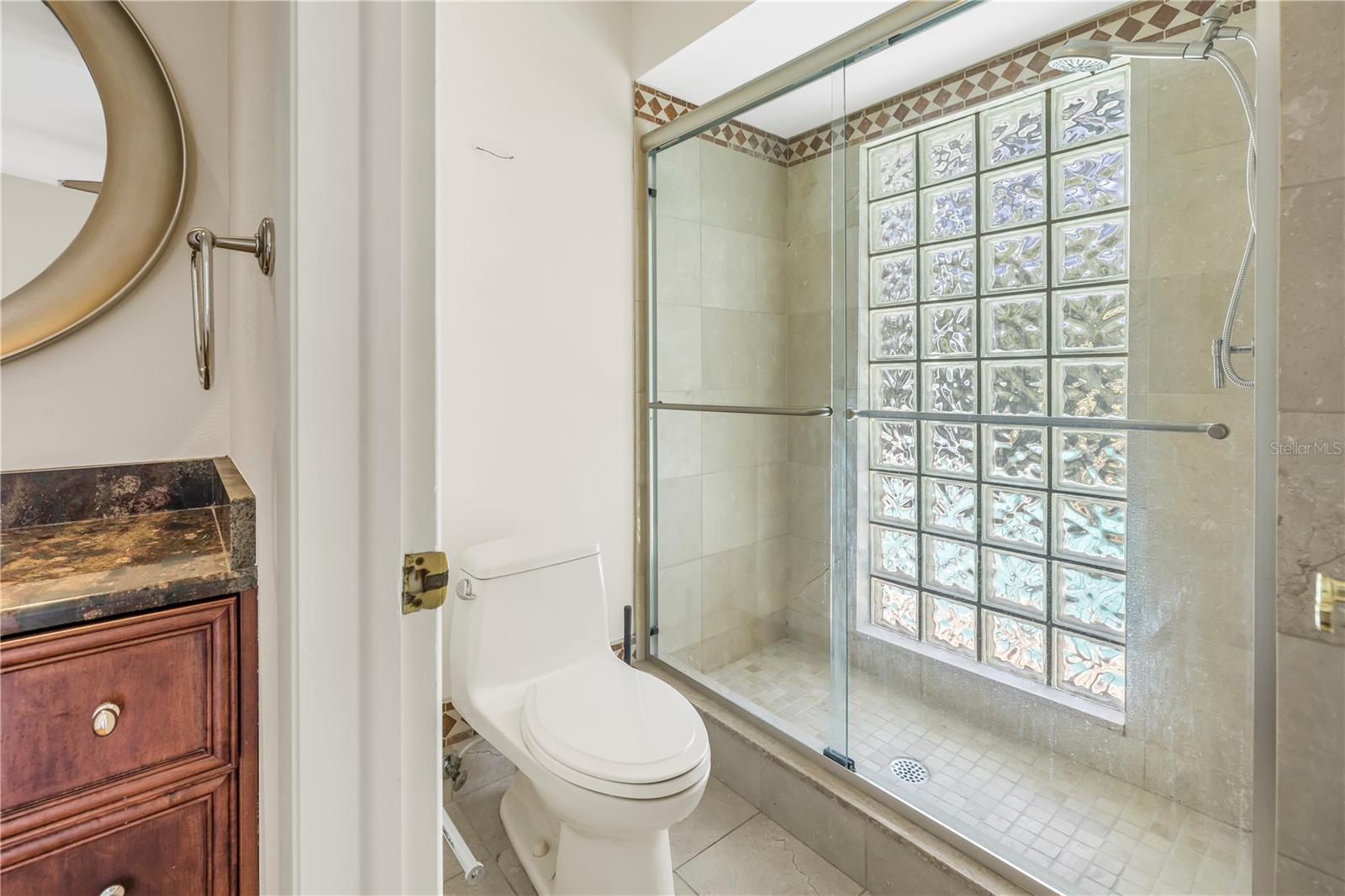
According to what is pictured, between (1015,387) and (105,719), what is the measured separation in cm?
170

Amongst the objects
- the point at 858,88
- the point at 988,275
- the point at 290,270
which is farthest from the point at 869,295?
the point at 290,270

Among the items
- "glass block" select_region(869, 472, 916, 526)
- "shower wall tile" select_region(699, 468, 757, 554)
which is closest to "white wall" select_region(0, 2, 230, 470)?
"shower wall tile" select_region(699, 468, 757, 554)

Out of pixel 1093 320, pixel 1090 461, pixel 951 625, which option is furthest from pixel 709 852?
pixel 1093 320

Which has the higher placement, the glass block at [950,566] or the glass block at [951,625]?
the glass block at [950,566]

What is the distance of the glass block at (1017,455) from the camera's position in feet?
4.77

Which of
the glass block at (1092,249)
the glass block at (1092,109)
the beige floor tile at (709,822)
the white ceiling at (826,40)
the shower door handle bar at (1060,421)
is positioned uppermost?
the white ceiling at (826,40)

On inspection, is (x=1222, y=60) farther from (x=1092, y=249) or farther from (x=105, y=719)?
(x=105, y=719)

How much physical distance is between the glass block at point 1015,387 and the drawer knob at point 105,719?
1674 mm

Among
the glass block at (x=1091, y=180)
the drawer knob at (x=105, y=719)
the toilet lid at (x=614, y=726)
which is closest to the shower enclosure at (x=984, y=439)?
the glass block at (x=1091, y=180)

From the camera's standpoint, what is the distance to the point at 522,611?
151cm

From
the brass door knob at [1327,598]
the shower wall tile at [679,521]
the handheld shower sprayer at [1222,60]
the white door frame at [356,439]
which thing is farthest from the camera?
the shower wall tile at [679,521]

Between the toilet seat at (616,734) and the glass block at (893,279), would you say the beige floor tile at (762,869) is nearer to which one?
the toilet seat at (616,734)

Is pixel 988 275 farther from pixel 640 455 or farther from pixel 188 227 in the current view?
pixel 188 227

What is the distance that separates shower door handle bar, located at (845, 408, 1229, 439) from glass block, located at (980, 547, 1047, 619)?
33 cm
